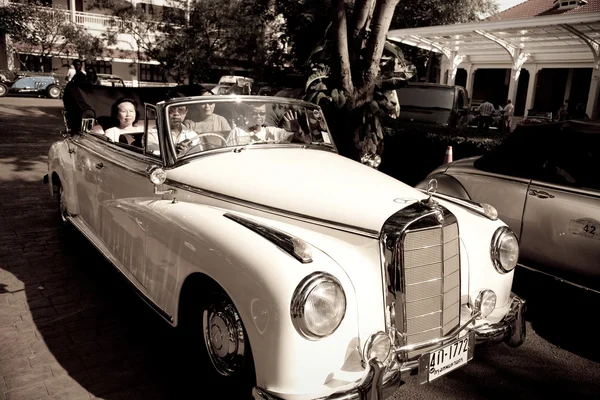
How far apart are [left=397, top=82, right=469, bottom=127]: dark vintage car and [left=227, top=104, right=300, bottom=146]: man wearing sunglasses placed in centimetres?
827

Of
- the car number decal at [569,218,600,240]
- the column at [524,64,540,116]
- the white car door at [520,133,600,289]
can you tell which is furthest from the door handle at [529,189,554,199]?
the column at [524,64,540,116]

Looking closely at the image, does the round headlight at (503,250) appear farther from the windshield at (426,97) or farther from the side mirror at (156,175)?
the windshield at (426,97)

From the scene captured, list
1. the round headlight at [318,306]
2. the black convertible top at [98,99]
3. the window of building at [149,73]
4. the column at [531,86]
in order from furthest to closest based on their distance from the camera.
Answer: the window of building at [149,73] → the column at [531,86] → the black convertible top at [98,99] → the round headlight at [318,306]

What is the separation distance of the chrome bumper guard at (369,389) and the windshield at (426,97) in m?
10.8

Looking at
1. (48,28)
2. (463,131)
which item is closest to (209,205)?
(463,131)

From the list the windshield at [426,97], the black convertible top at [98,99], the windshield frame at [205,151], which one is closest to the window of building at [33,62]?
the windshield at [426,97]

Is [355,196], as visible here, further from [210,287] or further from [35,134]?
[35,134]

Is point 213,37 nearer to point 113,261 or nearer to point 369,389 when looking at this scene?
point 113,261

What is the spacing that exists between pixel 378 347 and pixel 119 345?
6.98ft

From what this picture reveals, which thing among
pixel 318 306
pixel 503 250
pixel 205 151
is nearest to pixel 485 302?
pixel 503 250

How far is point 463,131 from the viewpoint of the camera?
1022 cm

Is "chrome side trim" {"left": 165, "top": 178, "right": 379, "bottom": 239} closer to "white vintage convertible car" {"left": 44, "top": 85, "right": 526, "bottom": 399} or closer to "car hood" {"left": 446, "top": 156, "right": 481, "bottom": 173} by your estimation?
"white vintage convertible car" {"left": 44, "top": 85, "right": 526, "bottom": 399}

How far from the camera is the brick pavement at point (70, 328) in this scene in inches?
125

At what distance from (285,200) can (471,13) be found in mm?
26890
